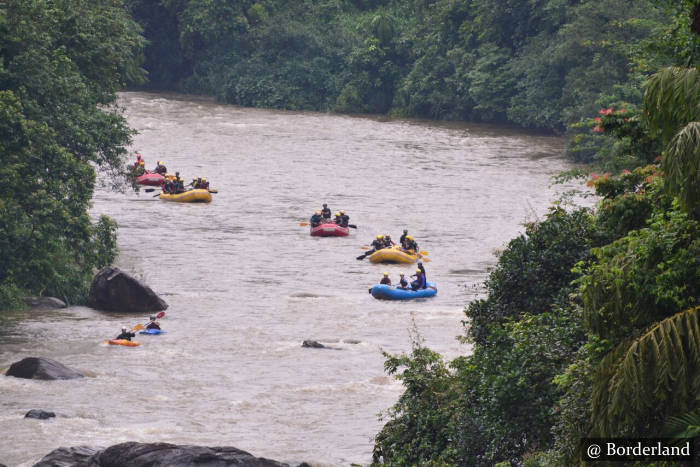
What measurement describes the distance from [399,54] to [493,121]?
10845 millimetres

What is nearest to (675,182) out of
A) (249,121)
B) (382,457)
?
(382,457)

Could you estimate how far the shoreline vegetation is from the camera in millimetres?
9250

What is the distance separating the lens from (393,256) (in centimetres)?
3469

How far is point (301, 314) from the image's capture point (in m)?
28.5

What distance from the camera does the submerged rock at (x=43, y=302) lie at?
94.5 feet

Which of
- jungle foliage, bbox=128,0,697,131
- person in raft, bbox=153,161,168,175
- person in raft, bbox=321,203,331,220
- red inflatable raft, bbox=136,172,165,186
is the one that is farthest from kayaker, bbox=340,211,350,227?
jungle foliage, bbox=128,0,697,131

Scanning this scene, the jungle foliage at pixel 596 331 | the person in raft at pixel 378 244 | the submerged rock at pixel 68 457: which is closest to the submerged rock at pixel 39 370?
the submerged rock at pixel 68 457

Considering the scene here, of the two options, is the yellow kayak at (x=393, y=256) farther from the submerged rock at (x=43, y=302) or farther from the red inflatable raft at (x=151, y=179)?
the red inflatable raft at (x=151, y=179)

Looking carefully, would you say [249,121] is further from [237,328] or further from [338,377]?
[338,377]

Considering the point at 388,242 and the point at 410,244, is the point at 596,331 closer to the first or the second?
the point at 410,244

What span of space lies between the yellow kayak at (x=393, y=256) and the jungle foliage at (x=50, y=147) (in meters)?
8.56

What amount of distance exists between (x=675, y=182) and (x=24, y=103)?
81.7 feet

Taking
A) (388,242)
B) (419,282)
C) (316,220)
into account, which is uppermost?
(316,220)

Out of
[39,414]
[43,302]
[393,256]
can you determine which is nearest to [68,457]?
[39,414]
